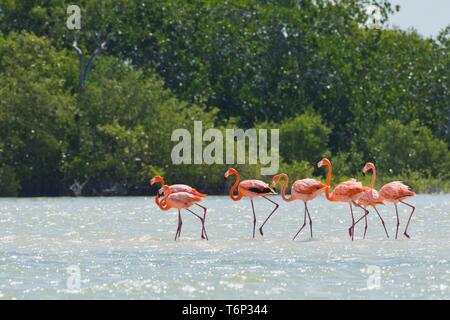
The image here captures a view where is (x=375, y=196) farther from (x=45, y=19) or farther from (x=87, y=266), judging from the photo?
(x=45, y=19)

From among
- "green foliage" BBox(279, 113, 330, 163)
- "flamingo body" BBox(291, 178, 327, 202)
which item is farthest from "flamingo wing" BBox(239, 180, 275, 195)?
"green foliage" BBox(279, 113, 330, 163)

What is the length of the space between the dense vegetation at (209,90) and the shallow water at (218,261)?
2157 centimetres

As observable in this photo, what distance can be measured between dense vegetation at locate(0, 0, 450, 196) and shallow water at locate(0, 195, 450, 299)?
21572 millimetres

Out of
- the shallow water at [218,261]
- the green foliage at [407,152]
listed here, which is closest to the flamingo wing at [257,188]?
the shallow water at [218,261]

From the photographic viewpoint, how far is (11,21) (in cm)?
5647

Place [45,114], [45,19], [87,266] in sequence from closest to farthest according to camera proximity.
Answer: [87,266] → [45,114] → [45,19]

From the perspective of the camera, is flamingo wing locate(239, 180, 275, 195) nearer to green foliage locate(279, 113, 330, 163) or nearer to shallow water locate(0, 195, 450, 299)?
shallow water locate(0, 195, 450, 299)

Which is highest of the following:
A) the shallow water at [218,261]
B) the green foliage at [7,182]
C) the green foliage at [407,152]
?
the green foliage at [407,152]

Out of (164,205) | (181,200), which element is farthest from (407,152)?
(181,200)

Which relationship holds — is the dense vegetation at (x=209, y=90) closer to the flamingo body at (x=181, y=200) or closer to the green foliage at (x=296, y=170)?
the green foliage at (x=296, y=170)

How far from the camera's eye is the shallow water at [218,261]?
14.2m

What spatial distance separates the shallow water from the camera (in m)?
14.2
